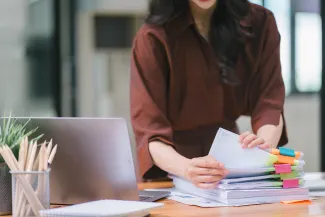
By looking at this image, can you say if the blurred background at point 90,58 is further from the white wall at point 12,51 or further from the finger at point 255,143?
the finger at point 255,143

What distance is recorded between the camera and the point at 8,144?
117 centimetres

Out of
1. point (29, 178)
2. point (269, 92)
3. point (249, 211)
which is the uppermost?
point (269, 92)

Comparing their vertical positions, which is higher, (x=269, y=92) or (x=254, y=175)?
(x=269, y=92)

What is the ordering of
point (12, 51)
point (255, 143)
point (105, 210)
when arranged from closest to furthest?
point (105, 210)
point (255, 143)
point (12, 51)

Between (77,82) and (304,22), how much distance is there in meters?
2.03

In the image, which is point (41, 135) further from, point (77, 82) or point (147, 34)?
point (77, 82)

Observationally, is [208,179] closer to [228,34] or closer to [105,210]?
[105,210]

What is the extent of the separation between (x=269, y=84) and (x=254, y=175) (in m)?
0.56

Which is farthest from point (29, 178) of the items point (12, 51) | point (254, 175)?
point (12, 51)

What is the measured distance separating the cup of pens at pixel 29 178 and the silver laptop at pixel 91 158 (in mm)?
131

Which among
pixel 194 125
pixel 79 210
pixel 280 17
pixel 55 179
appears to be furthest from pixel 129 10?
pixel 79 210

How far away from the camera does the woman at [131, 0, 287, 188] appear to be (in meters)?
1.65

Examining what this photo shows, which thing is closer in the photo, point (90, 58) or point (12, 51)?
point (12, 51)

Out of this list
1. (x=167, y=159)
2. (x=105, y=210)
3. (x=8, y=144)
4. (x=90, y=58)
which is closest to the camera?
(x=105, y=210)
